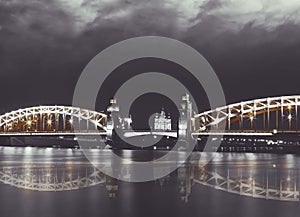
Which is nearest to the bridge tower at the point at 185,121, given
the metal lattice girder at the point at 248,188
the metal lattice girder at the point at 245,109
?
the metal lattice girder at the point at 245,109

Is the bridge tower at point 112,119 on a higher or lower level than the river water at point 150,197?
higher

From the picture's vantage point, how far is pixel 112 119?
10281 centimetres

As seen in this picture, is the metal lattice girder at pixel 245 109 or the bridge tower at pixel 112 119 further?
the bridge tower at pixel 112 119

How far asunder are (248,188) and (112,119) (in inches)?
3222

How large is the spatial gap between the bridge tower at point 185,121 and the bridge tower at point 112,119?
51.8 ft

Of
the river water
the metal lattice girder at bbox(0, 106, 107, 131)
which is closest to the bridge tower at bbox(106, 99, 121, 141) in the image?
the metal lattice girder at bbox(0, 106, 107, 131)

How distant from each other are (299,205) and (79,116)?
100.0 meters

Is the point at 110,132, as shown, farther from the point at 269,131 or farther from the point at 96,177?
the point at 96,177

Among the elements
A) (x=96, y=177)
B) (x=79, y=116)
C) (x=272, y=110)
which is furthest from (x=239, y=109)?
(x=96, y=177)

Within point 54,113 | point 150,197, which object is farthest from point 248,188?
point 54,113

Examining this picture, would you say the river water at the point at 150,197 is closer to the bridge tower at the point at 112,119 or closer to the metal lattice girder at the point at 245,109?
the metal lattice girder at the point at 245,109

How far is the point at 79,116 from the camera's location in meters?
115

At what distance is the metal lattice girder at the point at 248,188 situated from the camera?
19.3 metres

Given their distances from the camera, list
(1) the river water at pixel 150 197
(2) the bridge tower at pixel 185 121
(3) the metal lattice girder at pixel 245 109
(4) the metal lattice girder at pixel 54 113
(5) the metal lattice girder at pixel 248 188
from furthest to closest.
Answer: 1. (4) the metal lattice girder at pixel 54 113
2. (3) the metal lattice girder at pixel 245 109
3. (2) the bridge tower at pixel 185 121
4. (5) the metal lattice girder at pixel 248 188
5. (1) the river water at pixel 150 197
